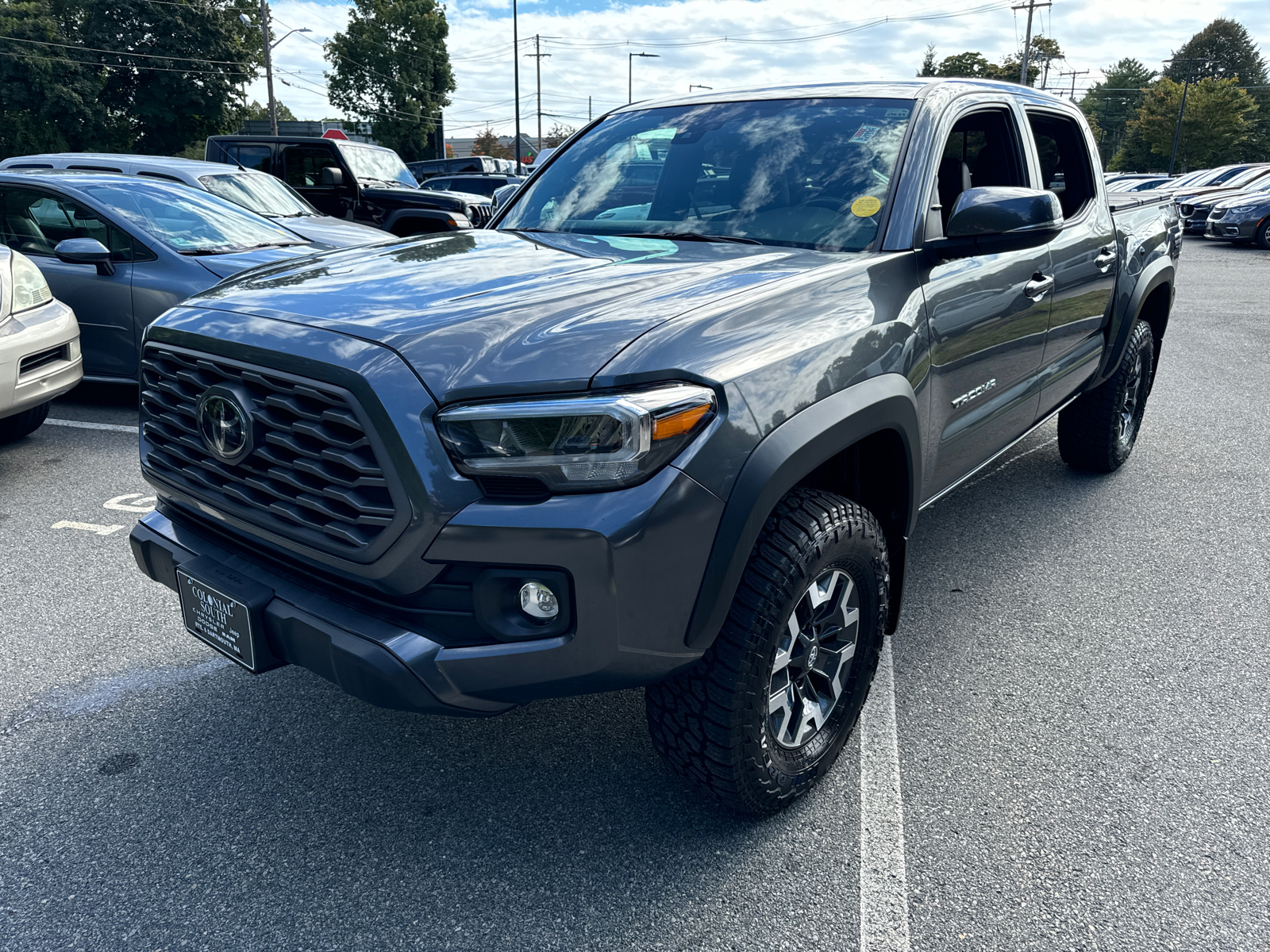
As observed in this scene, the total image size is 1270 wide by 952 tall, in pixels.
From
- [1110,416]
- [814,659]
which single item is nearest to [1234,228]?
[1110,416]

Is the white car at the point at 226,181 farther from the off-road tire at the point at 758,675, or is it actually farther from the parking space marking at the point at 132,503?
the off-road tire at the point at 758,675

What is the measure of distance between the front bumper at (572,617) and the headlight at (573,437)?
4 centimetres

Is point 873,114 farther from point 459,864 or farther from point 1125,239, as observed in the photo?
point 459,864

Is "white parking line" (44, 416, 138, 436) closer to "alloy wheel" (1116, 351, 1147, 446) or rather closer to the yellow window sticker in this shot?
the yellow window sticker

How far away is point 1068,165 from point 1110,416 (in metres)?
1.32

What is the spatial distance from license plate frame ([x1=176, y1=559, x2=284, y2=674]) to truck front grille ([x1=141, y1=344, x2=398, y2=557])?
0.49ft

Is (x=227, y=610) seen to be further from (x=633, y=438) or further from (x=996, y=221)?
(x=996, y=221)

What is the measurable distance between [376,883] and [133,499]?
131 inches

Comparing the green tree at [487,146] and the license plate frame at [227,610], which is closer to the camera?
the license plate frame at [227,610]

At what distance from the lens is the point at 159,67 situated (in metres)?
46.6

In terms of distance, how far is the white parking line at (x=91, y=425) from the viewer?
19.8ft

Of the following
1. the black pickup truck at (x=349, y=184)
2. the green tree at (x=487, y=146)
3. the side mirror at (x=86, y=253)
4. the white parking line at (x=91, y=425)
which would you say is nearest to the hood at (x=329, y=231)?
the side mirror at (x=86, y=253)

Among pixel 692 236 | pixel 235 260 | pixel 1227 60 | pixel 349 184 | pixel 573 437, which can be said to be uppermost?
pixel 1227 60

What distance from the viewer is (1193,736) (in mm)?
2744
